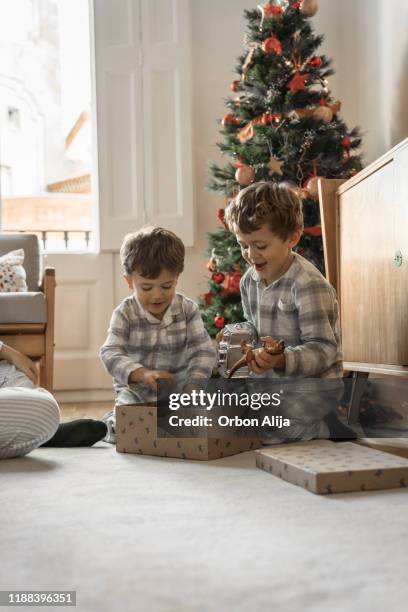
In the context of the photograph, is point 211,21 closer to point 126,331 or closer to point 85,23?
point 85,23

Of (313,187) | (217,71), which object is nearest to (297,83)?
(313,187)

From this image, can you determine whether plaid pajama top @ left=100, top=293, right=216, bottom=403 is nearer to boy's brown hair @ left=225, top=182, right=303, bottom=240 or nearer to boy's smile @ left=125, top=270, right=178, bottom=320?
boy's smile @ left=125, top=270, right=178, bottom=320

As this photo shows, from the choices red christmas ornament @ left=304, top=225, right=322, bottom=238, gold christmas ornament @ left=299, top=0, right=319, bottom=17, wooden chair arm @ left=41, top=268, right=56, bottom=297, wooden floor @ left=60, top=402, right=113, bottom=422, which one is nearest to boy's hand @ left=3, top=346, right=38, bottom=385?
wooden floor @ left=60, top=402, right=113, bottom=422

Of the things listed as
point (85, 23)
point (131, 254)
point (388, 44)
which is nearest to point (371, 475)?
point (131, 254)

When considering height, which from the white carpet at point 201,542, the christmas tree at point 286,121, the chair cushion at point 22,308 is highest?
the christmas tree at point 286,121

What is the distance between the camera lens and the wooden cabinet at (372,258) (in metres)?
1.76

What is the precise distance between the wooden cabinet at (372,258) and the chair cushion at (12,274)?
1.47 meters

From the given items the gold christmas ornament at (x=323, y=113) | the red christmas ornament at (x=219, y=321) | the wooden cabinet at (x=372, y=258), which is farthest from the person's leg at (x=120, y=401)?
the gold christmas ornament at (x=323, y=113)

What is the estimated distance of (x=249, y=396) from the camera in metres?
1.61

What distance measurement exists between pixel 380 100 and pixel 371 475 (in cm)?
263

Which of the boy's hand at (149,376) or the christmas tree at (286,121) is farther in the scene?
the christmas tree at (286,121)

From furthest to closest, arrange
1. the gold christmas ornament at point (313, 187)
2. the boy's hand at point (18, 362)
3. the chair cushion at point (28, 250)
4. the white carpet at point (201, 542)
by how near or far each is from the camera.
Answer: the chair cushion at point (28, 250) → the gold christmas ornament at point (313, 187) → the boy's hand at point (18, 362) → the white carpet at point (201, 542)

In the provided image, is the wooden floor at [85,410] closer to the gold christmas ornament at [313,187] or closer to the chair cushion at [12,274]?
the chair cushion at [12,274]

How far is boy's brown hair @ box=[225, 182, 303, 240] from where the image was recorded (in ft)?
5.64
